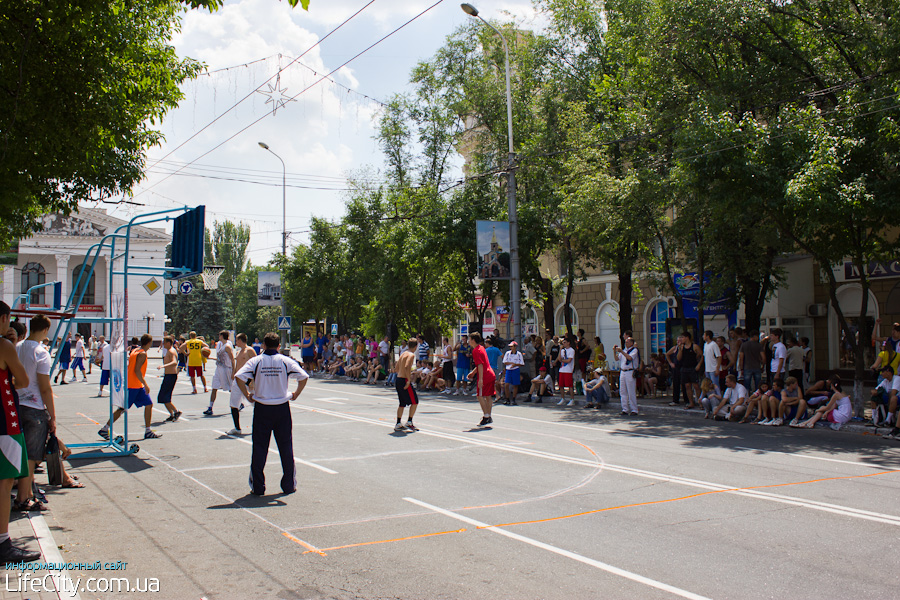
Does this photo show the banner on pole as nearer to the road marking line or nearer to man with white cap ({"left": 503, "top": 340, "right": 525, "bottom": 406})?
man with white cap ({"left": 503, "top": 340, "right": 525, "bottom": 406})

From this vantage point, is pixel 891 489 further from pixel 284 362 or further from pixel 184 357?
pixel 184 357

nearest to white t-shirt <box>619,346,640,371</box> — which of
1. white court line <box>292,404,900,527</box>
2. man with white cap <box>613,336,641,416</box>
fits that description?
man with white cap <box>613,336,641,416</box>

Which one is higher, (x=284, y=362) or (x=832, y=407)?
(x=284, y=362)

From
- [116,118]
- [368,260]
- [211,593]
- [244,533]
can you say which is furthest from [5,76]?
[368,260]

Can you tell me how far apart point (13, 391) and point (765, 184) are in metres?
12.7

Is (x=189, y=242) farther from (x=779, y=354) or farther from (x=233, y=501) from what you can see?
(x=779, y=354)

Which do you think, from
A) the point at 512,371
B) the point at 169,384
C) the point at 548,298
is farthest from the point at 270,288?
the point at 169,384

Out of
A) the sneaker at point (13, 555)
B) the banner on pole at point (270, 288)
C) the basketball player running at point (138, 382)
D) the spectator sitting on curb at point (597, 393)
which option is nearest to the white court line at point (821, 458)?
the spectator sitting on curb at point (597, 393)

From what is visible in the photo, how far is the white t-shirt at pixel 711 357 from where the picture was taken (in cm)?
1595

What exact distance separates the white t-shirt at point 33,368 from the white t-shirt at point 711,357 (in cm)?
1353

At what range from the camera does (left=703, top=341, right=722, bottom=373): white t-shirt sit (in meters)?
15.9

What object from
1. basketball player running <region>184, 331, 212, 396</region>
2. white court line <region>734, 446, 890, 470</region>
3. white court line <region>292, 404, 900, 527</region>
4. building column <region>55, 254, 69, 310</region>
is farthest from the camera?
building column <region>55, 254, 69, 310</region>

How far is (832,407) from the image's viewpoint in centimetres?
1337

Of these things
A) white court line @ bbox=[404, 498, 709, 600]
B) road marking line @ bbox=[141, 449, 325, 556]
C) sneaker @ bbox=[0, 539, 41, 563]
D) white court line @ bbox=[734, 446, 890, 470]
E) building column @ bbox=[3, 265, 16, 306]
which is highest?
building column @ bbox=[3, 265, 16, 306]
